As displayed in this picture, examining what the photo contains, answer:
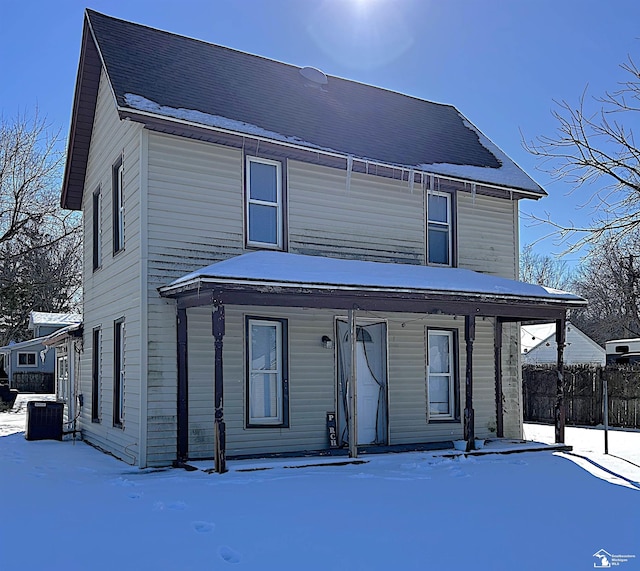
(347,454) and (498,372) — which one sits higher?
(498,372)

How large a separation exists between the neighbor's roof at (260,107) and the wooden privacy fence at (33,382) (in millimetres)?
24654

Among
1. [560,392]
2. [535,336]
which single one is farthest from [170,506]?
[535,336]

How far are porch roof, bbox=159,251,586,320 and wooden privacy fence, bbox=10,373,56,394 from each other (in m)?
30.4

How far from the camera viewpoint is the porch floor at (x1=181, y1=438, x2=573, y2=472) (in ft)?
32.0

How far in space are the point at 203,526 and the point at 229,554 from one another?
85cm

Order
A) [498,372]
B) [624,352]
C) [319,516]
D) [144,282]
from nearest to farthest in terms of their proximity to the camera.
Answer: [319,516] < [144,282] < [498,372] < [624,352]

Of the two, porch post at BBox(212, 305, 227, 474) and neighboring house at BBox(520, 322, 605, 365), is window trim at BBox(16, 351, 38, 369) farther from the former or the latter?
porch post at BBox(212, 305, 227, 474)

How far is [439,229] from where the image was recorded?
13789 mm

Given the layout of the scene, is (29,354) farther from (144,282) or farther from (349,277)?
(349,277)

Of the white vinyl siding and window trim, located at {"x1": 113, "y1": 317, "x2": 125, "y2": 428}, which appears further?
window trim, located at {"x1": 113, "y1": 317, "x2": 125, "y2": 428}

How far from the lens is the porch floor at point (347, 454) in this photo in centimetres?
974

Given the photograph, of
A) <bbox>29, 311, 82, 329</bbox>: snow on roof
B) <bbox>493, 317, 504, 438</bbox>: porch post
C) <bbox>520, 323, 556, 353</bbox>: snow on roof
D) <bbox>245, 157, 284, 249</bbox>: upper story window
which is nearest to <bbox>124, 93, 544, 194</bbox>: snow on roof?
<bbox>245, 157, 284, 249</bbox>: upper story window

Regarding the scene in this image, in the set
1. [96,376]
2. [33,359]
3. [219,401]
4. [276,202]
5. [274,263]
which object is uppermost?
[276,202]

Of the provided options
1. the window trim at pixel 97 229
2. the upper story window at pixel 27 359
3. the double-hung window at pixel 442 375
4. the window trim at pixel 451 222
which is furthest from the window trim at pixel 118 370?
the upper story window at pixel 27 359
